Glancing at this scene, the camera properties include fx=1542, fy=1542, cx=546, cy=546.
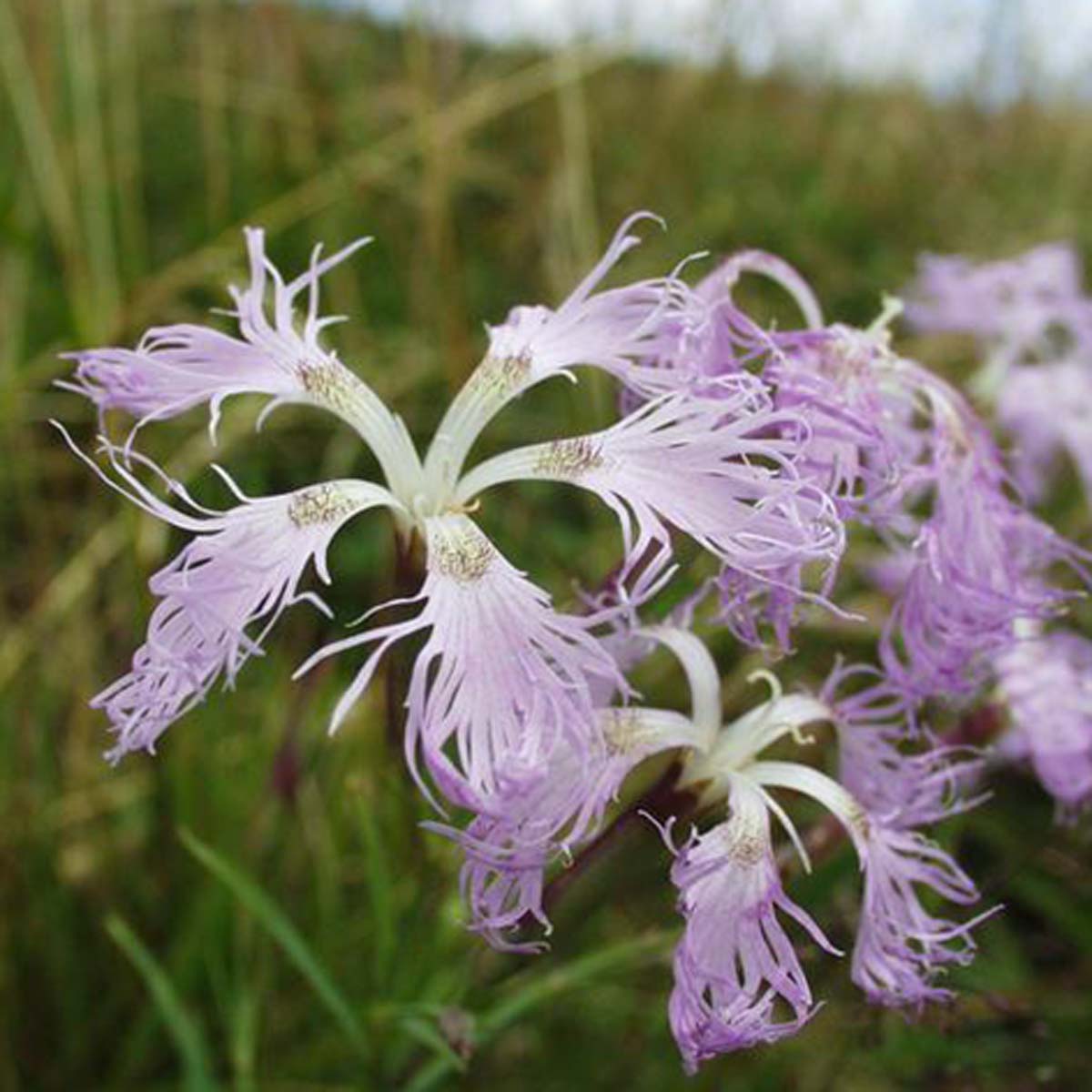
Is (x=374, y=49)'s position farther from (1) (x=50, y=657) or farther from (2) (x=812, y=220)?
(1) (x=50, y=657)

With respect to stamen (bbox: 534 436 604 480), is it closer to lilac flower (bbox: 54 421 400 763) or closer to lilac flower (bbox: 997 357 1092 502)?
lilac flower (bbox: 54 421 400 763)

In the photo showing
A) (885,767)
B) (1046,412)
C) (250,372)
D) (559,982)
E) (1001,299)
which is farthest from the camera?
(1001,299)

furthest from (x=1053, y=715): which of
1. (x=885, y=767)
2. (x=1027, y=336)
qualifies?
(x=1027, y=336)

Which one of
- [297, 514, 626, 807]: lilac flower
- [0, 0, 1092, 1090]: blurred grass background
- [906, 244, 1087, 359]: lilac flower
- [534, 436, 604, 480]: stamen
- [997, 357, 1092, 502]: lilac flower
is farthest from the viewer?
[906, 244, 1087, 359]: lilac flower

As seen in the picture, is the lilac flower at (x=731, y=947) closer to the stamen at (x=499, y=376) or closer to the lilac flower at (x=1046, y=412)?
the stamen at (x=499, y=376)

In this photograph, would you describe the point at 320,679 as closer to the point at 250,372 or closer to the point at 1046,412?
the point at 250,372

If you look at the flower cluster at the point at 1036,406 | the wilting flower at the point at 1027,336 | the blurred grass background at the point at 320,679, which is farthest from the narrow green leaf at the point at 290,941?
the wilting flower at the point at 1027,336

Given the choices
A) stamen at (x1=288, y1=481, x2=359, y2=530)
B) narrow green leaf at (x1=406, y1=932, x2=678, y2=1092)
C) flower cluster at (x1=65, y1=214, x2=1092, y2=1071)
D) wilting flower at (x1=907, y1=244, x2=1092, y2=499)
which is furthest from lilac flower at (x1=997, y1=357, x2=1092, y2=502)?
stamen at (x1=288, y1=481, x2=359, y2=530)
